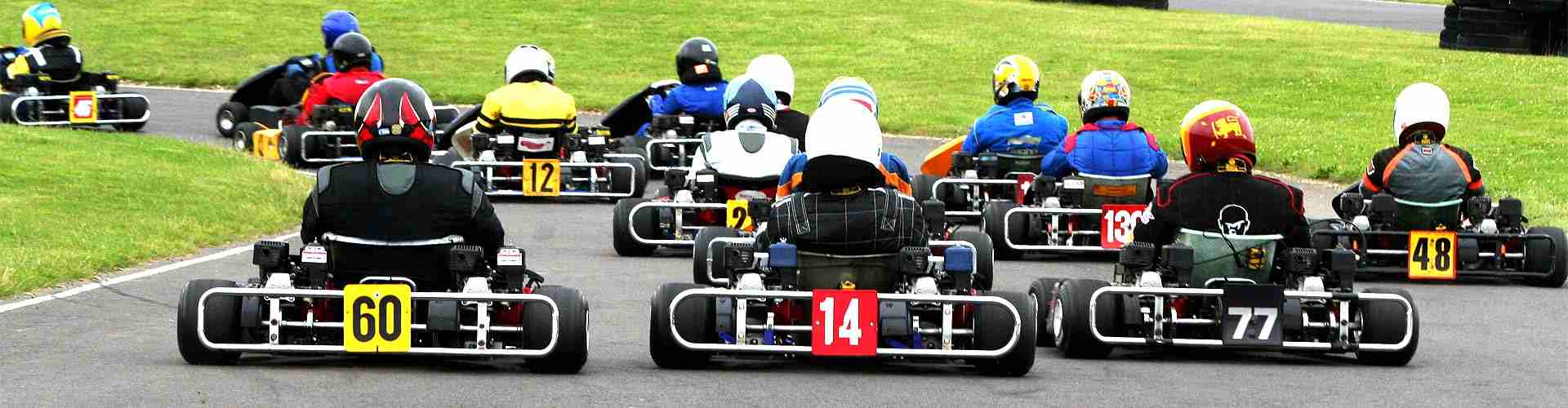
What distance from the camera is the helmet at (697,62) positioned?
19719 millimetres

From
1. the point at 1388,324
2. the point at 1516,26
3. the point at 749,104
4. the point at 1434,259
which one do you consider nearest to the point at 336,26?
the point at 749,104

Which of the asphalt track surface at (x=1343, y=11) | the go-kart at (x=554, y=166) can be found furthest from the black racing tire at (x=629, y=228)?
the asphalt track surface at (x=1343, y=11)

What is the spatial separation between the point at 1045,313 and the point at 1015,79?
602cm

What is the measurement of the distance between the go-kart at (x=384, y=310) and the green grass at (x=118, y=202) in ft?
10.4

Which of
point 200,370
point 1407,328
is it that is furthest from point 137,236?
point 1407,328

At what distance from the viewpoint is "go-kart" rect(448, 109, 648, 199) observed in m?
17.7

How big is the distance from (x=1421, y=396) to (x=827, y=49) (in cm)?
2837

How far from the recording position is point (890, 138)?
25.8 meters

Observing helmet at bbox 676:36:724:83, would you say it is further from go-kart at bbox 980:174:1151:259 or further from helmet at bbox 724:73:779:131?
go-kart at bbox 980:174:1151:259

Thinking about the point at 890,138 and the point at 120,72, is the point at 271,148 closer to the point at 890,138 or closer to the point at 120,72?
the point at 890,138

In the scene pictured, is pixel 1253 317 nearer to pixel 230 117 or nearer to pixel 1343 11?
pixel 230 117

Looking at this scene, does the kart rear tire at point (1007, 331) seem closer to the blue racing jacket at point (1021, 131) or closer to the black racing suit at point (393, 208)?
the black racing suit at point (393, 208)

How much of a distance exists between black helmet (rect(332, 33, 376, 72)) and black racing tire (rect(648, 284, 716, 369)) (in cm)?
1119

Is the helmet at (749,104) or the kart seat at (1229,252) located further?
the helmet at (749,104)
